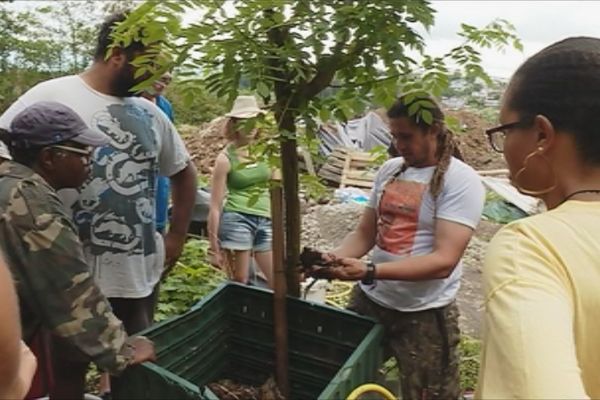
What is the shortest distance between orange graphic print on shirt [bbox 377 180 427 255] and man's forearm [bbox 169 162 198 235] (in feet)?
3.20

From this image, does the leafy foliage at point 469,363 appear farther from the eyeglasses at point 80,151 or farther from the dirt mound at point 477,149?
the dirt mound at point 477,149

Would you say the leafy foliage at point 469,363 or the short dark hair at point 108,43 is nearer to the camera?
the short dark hair at point 108,43

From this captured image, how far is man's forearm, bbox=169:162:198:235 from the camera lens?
3218mm

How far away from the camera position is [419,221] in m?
2.58

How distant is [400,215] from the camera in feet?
8.63

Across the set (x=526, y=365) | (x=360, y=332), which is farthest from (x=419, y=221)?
(x=526, y=365)

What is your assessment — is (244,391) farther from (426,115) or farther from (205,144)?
(205,144)

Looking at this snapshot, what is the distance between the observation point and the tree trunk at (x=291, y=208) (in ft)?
7.38

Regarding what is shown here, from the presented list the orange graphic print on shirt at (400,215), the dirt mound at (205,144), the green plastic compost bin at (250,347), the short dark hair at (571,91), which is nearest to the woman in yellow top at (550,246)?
the short dark hair at (571,91)

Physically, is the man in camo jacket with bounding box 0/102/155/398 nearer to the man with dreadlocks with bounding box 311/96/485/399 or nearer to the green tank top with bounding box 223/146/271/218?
the man with dreadlocks with bounding box 311/96/485/399

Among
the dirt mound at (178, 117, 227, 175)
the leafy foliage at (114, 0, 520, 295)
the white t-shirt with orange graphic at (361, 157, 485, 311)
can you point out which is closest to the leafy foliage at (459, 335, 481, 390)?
the white t-shirt with orange graphic at (361, 157, 485, 311)

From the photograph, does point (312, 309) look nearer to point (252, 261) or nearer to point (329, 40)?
point (329, 40)

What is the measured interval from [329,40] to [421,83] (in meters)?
0.37

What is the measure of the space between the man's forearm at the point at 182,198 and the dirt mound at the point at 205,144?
29.4 ft
